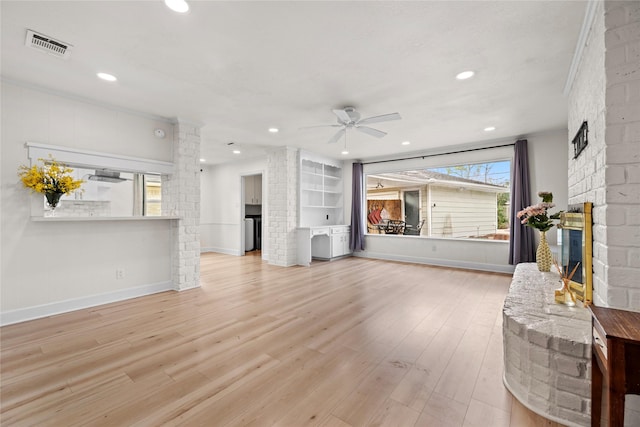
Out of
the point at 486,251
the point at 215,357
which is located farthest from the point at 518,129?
the point at 215,357

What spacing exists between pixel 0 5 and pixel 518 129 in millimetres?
6259

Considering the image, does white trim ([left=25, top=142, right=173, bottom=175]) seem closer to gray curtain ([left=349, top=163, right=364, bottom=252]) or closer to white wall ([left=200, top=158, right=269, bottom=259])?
white wall ([left=200, top=158, right=269, bottom=259])

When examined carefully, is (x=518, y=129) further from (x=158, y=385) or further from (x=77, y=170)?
(x=77, y=170)

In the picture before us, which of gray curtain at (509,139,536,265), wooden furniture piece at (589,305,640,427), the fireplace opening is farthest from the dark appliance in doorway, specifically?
wooden furniture piece at (589,305,640,427)

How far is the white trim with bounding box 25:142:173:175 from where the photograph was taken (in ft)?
10.1

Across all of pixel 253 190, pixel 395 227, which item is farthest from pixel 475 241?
pixel 253 190

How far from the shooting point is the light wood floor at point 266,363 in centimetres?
159

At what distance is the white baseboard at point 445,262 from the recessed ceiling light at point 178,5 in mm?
6008

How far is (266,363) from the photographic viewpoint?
212 cm

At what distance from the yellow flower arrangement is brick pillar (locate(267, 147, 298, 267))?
3.45 meters

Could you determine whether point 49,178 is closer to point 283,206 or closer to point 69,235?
point 69,235

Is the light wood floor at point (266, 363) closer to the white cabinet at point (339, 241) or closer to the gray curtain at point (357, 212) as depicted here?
the white cabinet at point (339, 241)

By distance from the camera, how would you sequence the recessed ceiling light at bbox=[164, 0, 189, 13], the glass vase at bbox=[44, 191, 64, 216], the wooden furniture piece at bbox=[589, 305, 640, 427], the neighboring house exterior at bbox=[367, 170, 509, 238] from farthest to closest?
the neighboring house exterior at bbox=[367, 170, 509, 238], the glass vase at bbox=[44, 191, 64, 216], the recessed ceiling light at bbox=[164, 0, 189, 13], the wooden furniture piece at bbox=[589, 305, 640, 427]

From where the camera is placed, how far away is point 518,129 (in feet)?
15.3
